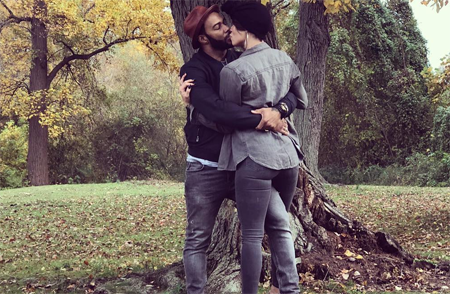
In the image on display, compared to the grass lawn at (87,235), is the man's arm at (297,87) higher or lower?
higher

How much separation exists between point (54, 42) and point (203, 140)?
64.6 feet

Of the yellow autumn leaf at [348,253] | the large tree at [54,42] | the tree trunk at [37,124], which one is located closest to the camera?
the yellow autumn leaf at [348,253]

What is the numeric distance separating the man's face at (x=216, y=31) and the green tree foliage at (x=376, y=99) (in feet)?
59.9

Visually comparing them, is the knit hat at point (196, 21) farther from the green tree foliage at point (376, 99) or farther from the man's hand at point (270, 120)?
the green tree foliage at point (376, 99)

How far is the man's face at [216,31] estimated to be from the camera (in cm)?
355

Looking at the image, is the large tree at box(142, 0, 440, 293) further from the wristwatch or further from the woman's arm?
the woman's arm

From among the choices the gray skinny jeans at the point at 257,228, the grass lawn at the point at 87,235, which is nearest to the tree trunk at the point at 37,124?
the grass lawn at the point at 87,235

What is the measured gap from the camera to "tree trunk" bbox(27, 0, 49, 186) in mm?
21031

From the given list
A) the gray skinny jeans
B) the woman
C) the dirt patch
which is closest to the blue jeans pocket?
the woman

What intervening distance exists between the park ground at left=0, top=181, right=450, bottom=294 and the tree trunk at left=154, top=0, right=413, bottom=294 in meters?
0.21

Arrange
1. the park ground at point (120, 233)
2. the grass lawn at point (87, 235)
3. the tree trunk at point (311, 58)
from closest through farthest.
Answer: the park ground at point (120, 233)
the grass lawn at point (87, 235)
the tree trunk at point (311, 58)

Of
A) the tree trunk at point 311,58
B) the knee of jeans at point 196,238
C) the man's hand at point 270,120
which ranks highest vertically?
the tree trunk at point 311,58

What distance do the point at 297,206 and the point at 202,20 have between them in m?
2.33

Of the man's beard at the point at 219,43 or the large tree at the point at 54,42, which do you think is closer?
the man's beard at the point at 219,43
